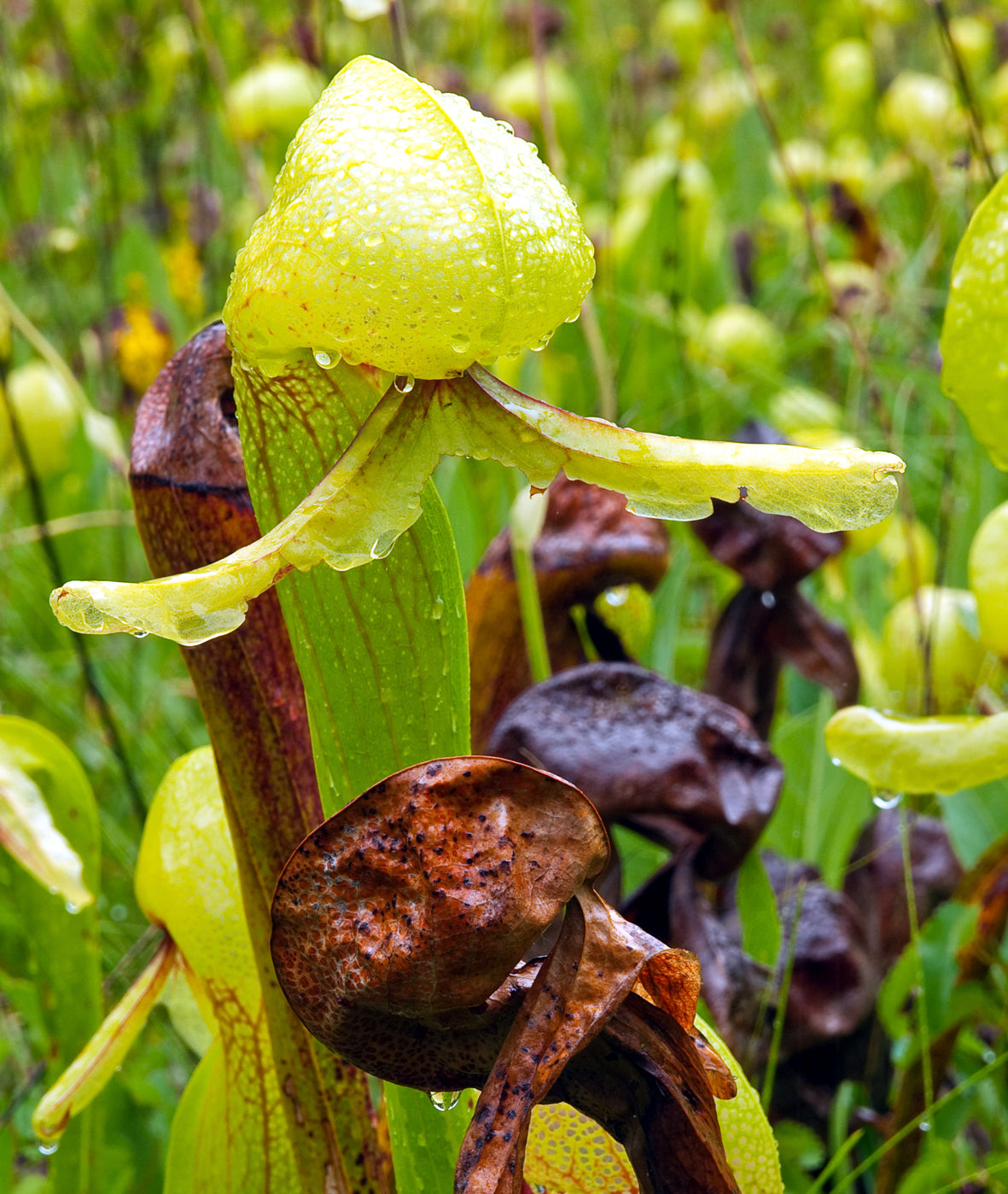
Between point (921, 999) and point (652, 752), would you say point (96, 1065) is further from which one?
point (921, 999)

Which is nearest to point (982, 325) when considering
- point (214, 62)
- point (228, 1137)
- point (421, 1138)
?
point (421, 1138)

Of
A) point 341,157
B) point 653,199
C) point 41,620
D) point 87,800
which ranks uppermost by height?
point 341,157

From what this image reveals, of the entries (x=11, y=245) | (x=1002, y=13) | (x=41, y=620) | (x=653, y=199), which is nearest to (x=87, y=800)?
(x=41, y=620)

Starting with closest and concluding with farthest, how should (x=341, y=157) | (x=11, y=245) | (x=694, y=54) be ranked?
(x=341, y=157), (x=11, y=245), (x=694, y=54)

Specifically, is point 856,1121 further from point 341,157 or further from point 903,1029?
point 341,157

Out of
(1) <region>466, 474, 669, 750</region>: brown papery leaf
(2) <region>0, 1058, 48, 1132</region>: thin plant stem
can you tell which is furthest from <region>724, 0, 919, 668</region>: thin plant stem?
(2) <region>0, 1058, 48, 1132</region>: thin plant stem

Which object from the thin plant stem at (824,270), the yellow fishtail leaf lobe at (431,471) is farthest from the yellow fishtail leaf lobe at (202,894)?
the thin plant stem at (824,270)
